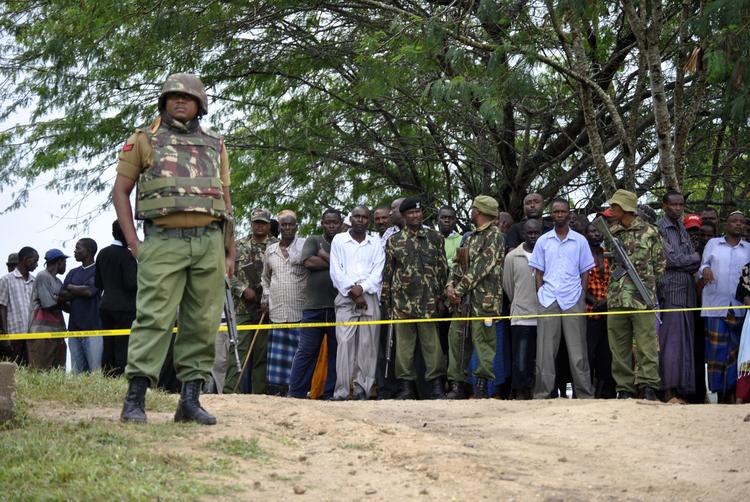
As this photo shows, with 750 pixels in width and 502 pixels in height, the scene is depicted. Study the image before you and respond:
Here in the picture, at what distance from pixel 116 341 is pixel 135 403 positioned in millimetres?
4437

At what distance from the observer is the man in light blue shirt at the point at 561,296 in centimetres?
1092

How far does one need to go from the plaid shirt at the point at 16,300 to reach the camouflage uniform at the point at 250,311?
2.79m

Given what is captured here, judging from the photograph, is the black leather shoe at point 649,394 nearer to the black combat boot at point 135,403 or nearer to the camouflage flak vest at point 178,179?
the camouflage flak vest at point 178,179

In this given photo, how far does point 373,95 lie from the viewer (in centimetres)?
1370

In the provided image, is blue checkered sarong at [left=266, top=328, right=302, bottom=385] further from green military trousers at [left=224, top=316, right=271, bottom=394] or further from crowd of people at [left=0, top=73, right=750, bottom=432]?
green military trousers at [left=224, top=316, right=271, bottom=394]

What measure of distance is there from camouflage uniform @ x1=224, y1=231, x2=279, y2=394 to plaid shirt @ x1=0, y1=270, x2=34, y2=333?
2795mm

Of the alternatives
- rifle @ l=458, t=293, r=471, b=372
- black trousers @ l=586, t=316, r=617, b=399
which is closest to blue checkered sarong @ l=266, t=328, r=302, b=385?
rifle @ l=458, t=293, r=471, b=372

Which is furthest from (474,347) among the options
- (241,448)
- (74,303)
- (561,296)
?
(241,448)

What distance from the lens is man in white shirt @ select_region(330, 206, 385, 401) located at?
1141 cm

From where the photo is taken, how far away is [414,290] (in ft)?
37.4

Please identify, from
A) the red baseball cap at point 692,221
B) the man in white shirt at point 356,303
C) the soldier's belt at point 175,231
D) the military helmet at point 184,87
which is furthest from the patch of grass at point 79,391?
the red baseball cap at point 692,221

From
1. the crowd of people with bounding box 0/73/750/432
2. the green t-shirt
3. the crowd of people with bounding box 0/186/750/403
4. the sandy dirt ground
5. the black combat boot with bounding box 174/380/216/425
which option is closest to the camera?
the sandy dirt ground

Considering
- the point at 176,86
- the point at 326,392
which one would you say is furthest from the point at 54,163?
the point at 176,86

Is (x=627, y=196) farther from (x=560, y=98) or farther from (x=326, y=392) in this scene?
(x=560, y=98)
